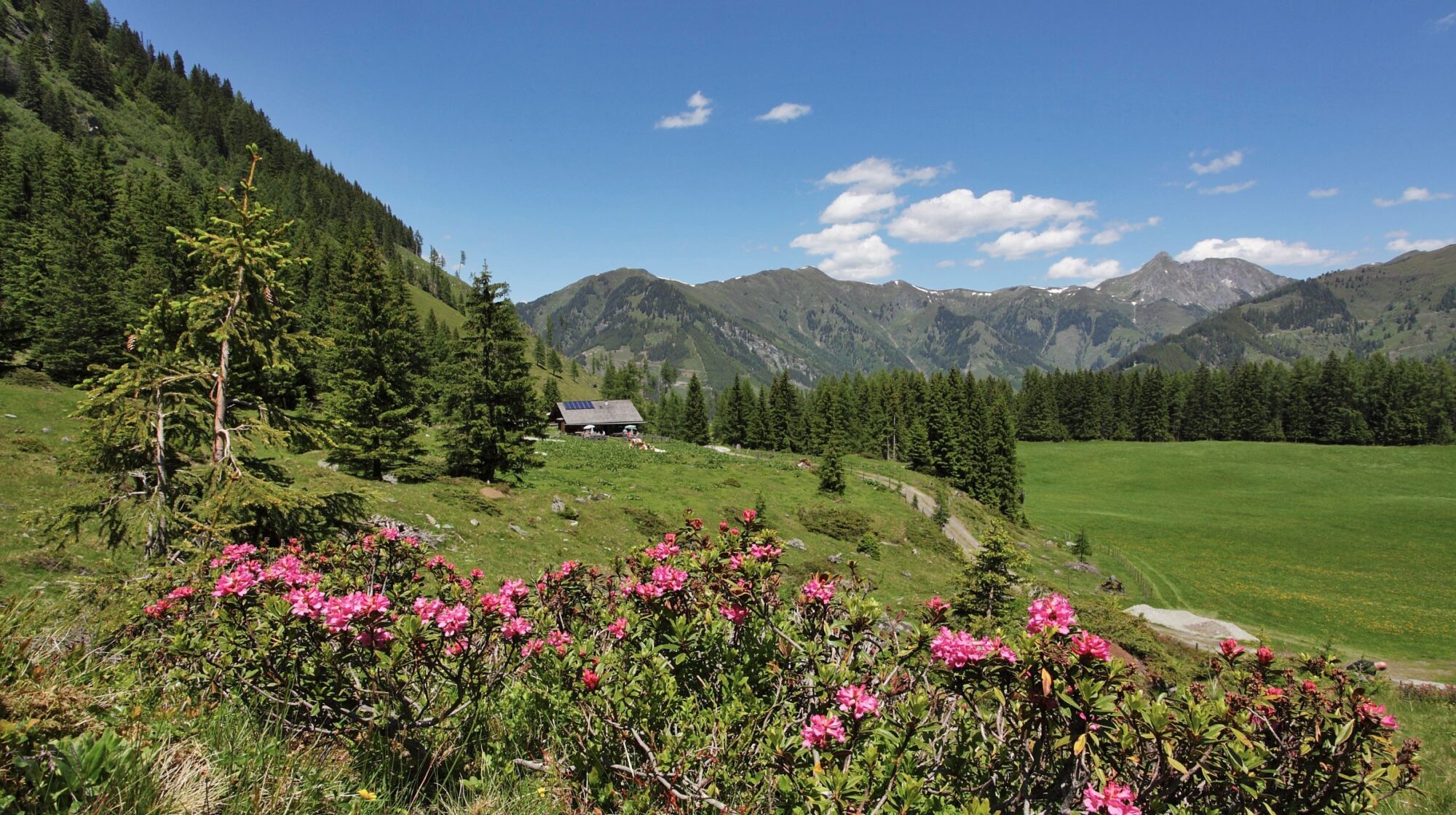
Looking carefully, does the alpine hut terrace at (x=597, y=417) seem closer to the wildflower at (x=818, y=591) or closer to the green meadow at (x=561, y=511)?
the green meadow at (x=561, y=511)

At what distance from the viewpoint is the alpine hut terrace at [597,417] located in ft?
290

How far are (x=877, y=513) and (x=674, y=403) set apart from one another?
77739 mm

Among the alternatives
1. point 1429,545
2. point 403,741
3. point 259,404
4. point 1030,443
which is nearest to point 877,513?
point 259,404

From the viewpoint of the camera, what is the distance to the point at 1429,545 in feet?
169

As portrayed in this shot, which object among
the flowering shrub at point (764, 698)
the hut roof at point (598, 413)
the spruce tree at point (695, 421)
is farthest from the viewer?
the spruce tree at point (695, 421)

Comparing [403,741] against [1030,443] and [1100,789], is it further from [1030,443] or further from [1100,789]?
[1030,443]

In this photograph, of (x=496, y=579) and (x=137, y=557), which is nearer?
(x=137, y=557)

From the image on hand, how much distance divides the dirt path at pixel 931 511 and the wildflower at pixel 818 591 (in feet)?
124

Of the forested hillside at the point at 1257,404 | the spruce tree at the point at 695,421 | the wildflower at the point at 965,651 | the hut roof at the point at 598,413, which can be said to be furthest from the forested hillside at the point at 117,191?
the forested hillside at the point at 1257,404

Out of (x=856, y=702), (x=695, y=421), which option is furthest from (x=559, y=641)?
(x=695, y=421)

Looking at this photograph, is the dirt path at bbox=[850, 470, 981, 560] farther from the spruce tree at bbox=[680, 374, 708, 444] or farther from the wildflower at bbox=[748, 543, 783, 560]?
the wildflower at bbox=[748, 543, 783, 560]

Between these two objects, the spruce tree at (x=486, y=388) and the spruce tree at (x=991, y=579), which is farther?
the spruce tree at (x=486, y=388)

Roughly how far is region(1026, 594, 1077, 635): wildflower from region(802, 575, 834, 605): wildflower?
145cm

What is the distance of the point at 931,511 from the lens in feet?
168
